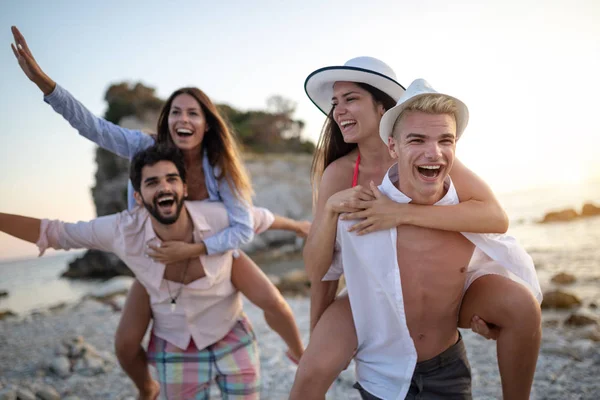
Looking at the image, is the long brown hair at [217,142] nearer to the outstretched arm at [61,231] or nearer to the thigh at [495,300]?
the outstretched arm at [61,231]

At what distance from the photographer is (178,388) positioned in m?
3.82

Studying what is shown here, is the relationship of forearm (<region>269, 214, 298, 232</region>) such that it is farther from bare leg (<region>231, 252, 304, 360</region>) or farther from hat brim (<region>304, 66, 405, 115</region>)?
hat brim (<region>304, 66, 405, 115</region>)

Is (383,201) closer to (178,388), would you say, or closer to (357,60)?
(357,60)

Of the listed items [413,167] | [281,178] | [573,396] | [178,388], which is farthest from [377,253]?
[281,178]

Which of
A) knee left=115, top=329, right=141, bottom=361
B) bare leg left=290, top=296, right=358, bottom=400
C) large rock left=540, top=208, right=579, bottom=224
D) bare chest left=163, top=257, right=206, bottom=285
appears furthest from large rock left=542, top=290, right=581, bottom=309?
large rock left=540, top=208, right=579, bottom=224

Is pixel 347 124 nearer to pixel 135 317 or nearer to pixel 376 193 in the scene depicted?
pixel 376 193

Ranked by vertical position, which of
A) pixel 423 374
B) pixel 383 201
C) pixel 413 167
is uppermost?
pixel 413 167

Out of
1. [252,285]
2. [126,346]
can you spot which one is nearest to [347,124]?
[252,285]

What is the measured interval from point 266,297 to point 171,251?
1.07m

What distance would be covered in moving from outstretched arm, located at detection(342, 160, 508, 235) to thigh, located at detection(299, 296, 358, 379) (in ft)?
2.04

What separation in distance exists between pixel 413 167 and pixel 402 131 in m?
0.23

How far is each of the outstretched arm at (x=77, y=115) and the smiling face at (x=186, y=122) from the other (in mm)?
311

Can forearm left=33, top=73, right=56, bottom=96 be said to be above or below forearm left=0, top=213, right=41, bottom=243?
above

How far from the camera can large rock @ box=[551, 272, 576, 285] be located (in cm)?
796
